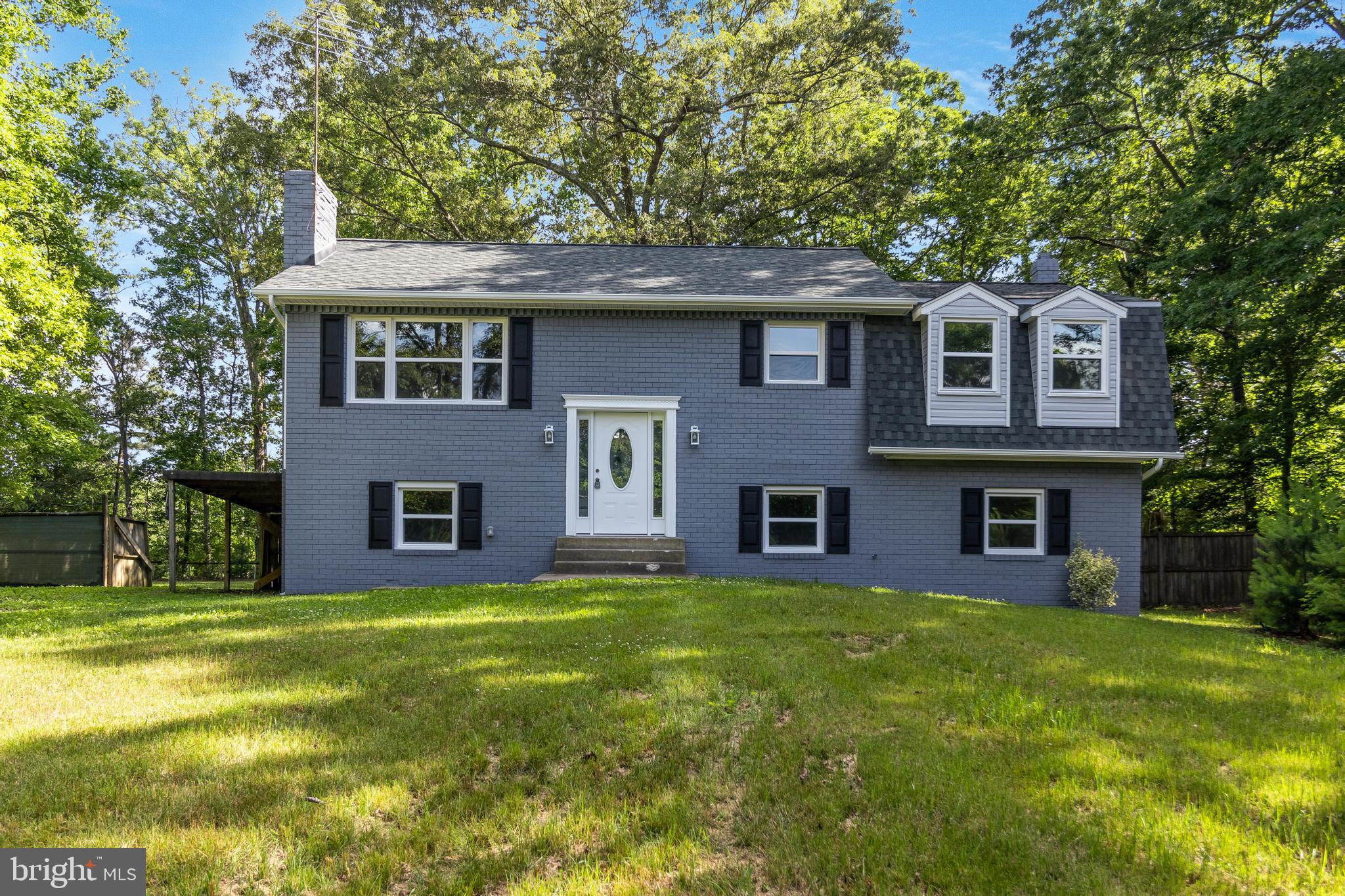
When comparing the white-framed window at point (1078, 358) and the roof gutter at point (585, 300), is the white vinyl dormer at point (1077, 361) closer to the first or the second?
the white-framed window at point (1078, 358)

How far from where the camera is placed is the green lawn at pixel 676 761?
268 cm

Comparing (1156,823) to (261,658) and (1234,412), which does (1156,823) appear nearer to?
(261,658)

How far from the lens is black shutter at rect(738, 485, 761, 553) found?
12.1 metres

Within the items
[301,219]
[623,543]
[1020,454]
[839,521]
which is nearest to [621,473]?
[623,543]

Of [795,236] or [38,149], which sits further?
[795,236]

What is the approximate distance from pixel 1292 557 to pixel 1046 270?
8.00 m

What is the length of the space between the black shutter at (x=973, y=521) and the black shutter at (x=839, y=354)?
9.45ft

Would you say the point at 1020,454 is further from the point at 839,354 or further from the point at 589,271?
the point at 589,271

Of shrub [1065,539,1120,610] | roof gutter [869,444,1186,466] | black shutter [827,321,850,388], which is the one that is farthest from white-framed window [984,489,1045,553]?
black shutter [827,321,850,388]

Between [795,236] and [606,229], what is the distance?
20.9 feet

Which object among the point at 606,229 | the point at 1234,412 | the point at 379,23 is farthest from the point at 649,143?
the point at 1234,412

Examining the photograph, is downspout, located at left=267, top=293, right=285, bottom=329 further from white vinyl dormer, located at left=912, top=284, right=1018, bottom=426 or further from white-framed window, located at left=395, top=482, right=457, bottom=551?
white vinyl dormer, located at left=912, top=284, right=1018, bottom=426

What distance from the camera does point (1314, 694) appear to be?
16.5 feet

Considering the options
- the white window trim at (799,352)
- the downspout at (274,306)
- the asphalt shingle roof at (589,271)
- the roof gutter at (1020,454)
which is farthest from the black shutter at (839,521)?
the downspout at (274,306)
